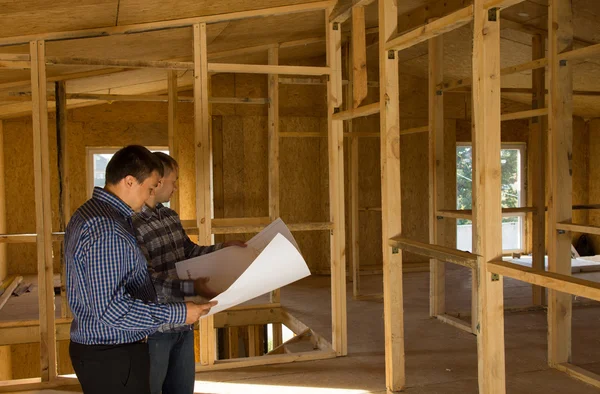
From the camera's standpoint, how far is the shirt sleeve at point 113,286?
1.81 m

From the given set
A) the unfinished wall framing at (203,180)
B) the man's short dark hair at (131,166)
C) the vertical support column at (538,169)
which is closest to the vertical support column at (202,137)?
the unfinished wall framing at (203,180)

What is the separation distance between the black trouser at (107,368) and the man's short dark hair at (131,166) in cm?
53

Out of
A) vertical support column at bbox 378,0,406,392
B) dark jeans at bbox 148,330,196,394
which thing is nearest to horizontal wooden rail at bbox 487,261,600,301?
vertical support column at bbox 378,0,406,392

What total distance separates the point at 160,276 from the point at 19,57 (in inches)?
78.9

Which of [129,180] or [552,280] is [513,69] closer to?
[552,280]

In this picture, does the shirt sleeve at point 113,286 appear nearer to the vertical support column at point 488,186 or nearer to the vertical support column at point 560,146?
the vertical support column at point 488,186

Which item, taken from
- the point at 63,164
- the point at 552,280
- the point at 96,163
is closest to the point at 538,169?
the point at 552,280

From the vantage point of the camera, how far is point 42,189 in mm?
3697

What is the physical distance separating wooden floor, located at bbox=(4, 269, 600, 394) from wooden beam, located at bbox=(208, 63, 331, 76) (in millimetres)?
1975

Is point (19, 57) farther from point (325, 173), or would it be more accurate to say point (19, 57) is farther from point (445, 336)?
point (325, 173)

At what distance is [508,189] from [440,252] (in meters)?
7.97

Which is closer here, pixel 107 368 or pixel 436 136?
pixel 107 368

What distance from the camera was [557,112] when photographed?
381 cm

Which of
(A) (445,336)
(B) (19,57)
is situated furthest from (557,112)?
(B) (19,57)
